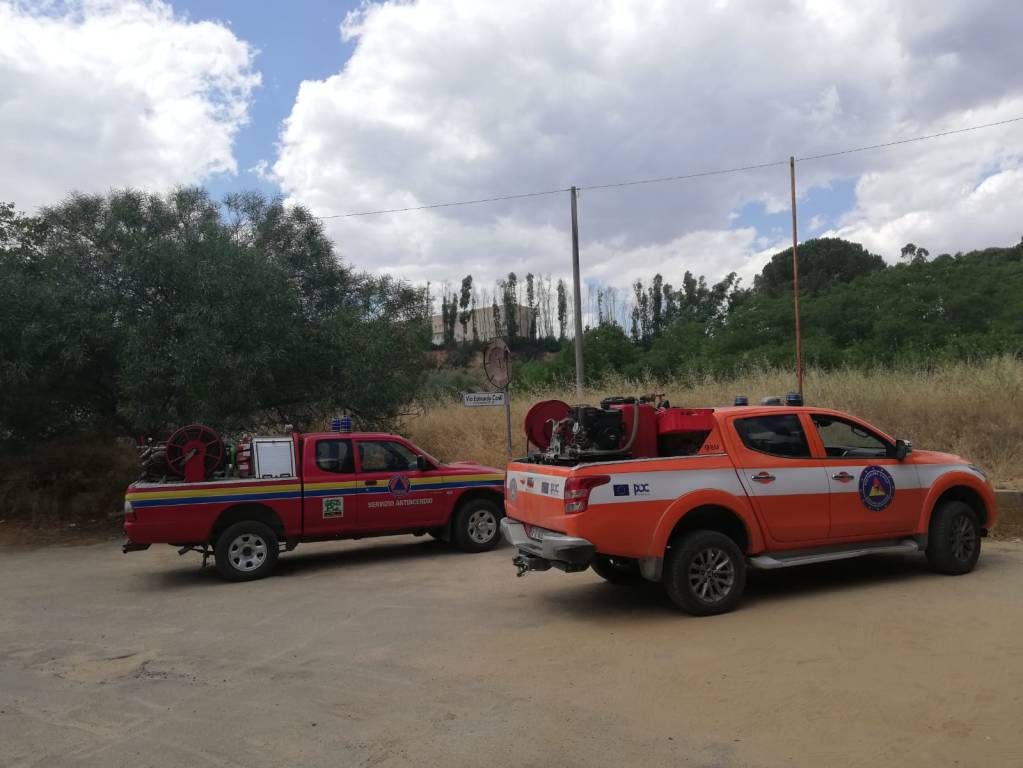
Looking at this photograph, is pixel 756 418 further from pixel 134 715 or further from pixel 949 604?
pixel 134 715

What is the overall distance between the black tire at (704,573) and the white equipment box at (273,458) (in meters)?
5.20

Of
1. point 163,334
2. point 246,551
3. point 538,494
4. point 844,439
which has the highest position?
point 163,334

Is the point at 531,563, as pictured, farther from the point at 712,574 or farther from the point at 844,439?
the point at 844,439

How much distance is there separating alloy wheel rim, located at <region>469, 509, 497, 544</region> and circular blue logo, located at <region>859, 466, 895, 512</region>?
5.12 meters

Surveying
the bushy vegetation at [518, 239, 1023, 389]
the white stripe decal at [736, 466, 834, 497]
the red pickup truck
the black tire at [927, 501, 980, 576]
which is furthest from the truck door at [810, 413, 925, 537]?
the bushy vegetation at [518, 239, 1023, 389]

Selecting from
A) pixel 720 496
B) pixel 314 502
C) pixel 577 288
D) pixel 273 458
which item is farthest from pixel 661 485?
pixel 577 288

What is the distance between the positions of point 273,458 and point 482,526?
116 inches

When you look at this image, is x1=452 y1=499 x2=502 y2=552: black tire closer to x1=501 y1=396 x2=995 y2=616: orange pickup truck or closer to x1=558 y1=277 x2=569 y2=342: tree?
Answer: x1=501 y1=396 x2=995 y2=616: orange pickup truck

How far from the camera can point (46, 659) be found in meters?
6.86

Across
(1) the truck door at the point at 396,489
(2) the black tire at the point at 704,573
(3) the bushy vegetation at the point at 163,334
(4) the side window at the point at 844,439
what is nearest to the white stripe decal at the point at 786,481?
(4) the side window at the point at 844,439

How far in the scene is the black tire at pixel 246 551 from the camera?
32.6ft

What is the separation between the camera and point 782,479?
25.1 ft

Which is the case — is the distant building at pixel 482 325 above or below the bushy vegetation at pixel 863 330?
above

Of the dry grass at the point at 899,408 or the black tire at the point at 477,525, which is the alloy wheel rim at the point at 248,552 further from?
the dry grass at the point at 899,408
